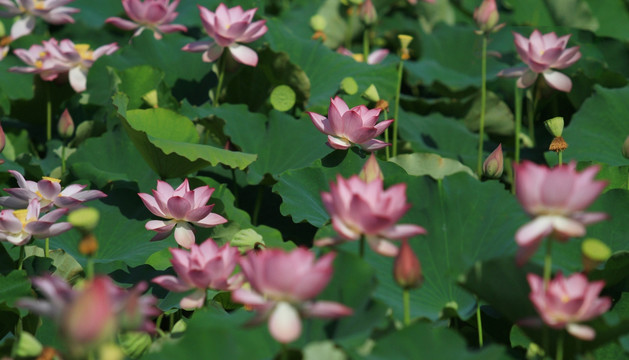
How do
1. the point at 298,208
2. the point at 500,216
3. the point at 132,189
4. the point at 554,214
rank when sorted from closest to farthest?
the point at 554,214
the point at 500,216
the point at 298,208
the point at 132,189

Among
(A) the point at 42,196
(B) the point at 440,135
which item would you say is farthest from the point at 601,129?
(A) the point at 42,196

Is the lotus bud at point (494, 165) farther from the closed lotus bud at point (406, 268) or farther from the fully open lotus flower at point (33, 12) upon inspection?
A: the fully open lotus flower at point (33, 12)

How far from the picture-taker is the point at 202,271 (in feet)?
4.00

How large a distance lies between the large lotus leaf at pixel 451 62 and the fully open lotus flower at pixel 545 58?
60 cm

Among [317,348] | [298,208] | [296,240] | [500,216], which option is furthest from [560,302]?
[296,240]

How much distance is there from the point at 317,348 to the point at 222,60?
4.61ft

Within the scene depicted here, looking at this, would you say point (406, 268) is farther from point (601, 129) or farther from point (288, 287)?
point (601, 129)

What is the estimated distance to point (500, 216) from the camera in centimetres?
153

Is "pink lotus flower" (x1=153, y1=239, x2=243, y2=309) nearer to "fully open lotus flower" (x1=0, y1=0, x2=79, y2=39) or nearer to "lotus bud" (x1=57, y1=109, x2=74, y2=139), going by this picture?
"lotus bud" (x1=57, y1=109, x2=74, y2=139)

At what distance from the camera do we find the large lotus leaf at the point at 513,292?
1.14 metres

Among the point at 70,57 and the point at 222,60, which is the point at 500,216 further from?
the point at 70,57

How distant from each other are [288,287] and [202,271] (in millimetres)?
301

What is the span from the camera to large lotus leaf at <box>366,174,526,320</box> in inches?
56.6

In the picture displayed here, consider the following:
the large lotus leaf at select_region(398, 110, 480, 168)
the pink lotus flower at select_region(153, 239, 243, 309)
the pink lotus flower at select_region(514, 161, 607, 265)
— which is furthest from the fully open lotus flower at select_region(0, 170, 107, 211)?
the large lotus leaf at select_region(398, 110, 480, 168)
